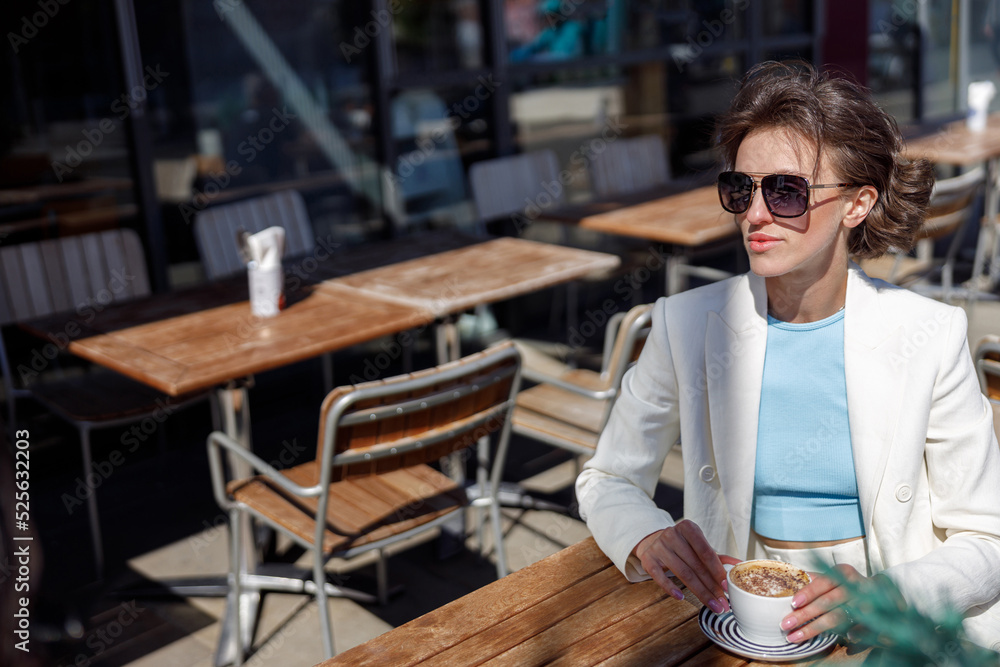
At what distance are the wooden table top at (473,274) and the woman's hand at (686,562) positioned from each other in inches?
71.7

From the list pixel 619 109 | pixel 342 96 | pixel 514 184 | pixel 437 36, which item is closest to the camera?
pixel 342 96

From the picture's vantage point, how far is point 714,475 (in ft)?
5.23

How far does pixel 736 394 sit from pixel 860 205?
37 cm

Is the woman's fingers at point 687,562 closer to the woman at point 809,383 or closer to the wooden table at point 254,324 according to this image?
the woman at point 809,383

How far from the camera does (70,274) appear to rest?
3.55 m

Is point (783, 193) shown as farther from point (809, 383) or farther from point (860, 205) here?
point (809, 383)

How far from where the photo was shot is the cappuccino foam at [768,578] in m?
1.14

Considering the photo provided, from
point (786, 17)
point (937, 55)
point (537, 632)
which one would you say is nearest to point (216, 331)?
point (537, 632)

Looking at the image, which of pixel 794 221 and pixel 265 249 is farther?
pixel 265 249

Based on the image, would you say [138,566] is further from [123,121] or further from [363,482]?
[123,121]

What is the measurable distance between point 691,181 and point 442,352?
247 centimetres

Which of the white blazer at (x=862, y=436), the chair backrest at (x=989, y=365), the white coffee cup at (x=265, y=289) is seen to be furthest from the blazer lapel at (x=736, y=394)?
the white coffee cup at (x=265, y=289)

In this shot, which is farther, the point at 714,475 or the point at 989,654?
the point at 714,475

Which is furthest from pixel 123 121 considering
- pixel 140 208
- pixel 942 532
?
pixel 942 532
